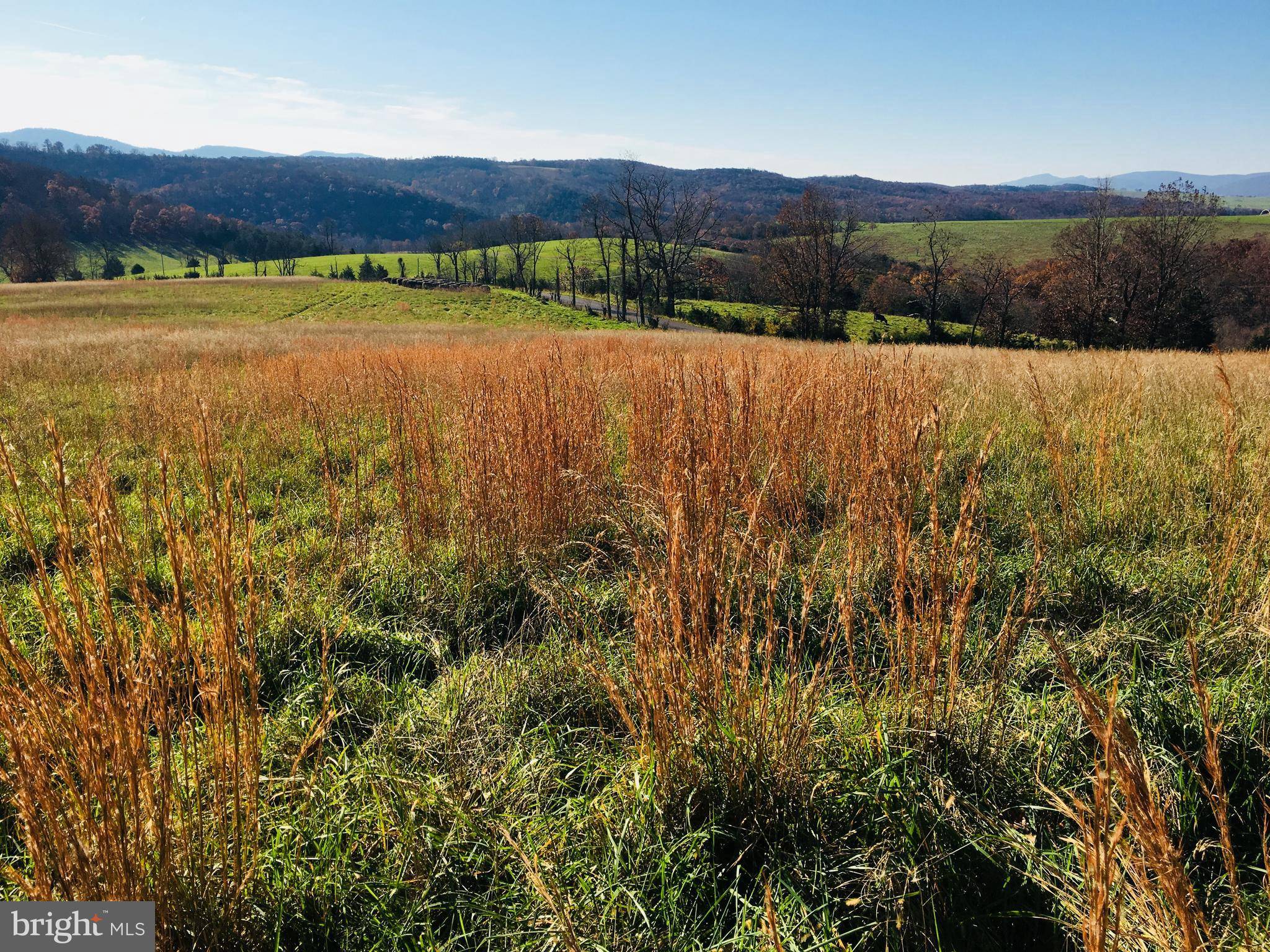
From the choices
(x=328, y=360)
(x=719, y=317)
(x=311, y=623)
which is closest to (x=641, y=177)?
(x=719, y=317)

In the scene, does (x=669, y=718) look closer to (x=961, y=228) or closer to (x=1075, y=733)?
(x=1075, y=733)

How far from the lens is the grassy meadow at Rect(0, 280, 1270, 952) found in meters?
1.30

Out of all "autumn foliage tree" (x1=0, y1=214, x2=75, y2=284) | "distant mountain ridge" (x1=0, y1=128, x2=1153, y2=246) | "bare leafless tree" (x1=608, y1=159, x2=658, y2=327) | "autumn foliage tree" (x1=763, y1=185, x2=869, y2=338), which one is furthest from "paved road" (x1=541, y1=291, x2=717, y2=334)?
"distant mountain ridge" (x1=0, y1=128, x2=1153, y2=246)

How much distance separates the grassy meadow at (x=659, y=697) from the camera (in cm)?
130

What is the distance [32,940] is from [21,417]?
8279 millimetres

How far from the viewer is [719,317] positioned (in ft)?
139

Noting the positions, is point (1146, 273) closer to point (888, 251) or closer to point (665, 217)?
point (665, 217)

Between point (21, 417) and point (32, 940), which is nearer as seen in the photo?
point (32, 940)

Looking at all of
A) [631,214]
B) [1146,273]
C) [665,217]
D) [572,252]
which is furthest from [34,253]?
[1146,273]

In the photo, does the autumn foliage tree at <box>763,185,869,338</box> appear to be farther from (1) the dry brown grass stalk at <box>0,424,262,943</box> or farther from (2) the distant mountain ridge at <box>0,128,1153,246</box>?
(2) the distant mountain ridge at <box>0,128,1153,246</box>

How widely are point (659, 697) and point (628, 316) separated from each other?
44.0m

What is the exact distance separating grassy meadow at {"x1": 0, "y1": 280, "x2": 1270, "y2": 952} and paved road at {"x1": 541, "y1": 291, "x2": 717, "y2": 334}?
2984 cm

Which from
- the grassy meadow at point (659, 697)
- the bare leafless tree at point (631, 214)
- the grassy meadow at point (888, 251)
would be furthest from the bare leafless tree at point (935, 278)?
the grassy meadow at point (659, 697)

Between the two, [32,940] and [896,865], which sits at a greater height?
[32,940]
